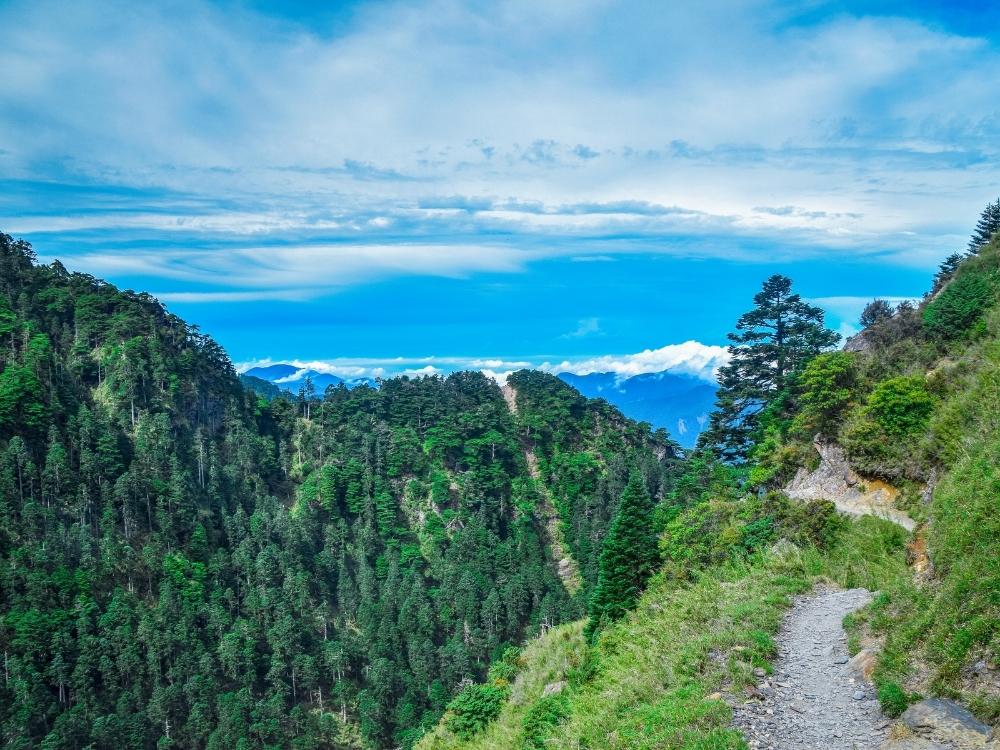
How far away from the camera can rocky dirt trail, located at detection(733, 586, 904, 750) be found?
1052 cm

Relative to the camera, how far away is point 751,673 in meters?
12.6

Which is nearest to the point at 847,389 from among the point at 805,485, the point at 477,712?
the point at 805,485

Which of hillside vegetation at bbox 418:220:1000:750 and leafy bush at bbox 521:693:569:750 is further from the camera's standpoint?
leafy bush at bbox 521:693:569:750

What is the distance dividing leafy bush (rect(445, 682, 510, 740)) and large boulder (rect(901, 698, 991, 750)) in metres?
15.7

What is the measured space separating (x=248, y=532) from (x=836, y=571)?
7955cm

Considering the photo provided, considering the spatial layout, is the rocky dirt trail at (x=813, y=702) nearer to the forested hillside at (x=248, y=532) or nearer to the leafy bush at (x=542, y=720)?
the leafy bush at (x=542, y=720)

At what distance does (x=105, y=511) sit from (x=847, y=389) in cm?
7491

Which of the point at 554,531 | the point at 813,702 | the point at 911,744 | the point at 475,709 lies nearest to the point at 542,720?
the point at 475,709

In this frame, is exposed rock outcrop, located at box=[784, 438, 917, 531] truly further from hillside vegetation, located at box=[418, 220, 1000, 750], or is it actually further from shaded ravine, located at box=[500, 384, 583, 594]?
shaded ravine, located at box=[500, 384, 583, 594]

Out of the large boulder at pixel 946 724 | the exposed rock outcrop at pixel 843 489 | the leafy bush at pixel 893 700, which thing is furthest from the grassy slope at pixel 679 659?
the large boulder at pixel 946 724

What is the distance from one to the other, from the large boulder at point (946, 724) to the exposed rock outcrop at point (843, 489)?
31.9ft

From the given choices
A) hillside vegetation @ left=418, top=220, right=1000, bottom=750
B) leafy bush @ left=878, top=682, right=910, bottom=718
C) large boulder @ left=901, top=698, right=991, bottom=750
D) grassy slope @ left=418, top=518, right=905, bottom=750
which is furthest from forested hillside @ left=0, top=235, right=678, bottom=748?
large boulder @ left=901, top=698, right=991, bottom=750

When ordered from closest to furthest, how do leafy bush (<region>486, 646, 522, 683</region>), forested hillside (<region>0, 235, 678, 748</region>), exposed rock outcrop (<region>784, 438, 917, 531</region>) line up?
1. exposed rock outcrop (<region>784, 438, 917, 531</region>)
2. leafy bush (<region>486, 646, 522, 683</region>)
3. forested hillside (<region>0, 235, 678, 748</region>)

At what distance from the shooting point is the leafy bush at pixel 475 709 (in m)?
22.5
